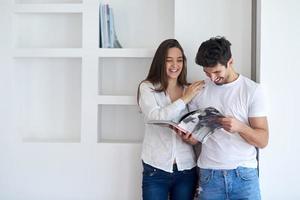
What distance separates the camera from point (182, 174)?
2.12m

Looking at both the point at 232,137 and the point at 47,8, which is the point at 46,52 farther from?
the point at 232,137

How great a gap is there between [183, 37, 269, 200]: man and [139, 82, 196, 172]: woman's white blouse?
0.17 metres

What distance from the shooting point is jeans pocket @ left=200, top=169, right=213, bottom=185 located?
1.95 meters

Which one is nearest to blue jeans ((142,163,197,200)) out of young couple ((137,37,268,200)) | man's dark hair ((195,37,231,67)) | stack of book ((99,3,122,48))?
young couple ((137,37,268,200))

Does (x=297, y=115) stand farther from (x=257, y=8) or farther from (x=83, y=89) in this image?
(x=83, y=89)

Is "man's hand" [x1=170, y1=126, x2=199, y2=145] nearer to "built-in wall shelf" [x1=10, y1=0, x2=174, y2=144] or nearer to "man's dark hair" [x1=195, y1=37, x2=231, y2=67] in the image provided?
"man's dark hair" [x1=195, y1=37, x2=231, y2=67]

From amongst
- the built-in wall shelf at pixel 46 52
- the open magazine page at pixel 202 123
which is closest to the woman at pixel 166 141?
the open magazine page at pixel 202 123

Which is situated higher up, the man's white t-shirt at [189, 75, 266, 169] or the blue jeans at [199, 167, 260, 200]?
the man's white t-shirt at [189, 75, 266, 169]

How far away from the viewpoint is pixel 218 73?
1.88m

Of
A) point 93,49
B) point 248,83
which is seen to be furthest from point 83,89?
point 248,83

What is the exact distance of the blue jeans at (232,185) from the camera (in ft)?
6.23

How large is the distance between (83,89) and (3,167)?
803 mm

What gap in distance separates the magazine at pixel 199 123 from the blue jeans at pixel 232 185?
8.4 inches

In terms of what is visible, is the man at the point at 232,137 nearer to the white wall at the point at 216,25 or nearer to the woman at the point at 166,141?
the woman at the point at 166,141
